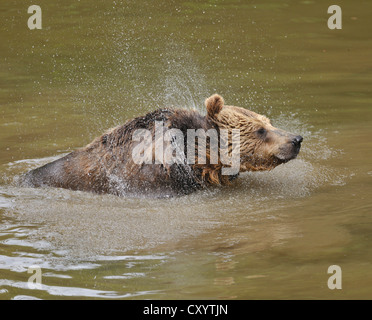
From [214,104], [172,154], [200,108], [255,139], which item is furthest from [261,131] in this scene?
[200,108]

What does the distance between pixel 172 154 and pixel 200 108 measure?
4708 millimetres

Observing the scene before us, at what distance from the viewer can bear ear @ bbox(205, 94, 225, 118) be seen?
8000 millimetres

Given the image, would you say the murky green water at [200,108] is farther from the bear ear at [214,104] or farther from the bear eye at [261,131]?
the bear ear at [214,104]

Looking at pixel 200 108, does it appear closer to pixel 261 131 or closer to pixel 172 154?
pixel 261 131

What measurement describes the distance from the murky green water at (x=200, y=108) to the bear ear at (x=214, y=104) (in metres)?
0.92

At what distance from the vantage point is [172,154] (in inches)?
311

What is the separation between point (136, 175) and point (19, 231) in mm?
1531

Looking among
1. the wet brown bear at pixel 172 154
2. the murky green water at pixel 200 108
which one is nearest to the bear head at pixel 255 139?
the wet brown bear at pixel 172 154

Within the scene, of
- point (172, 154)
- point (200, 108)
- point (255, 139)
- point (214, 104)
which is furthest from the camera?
point (200, 108)

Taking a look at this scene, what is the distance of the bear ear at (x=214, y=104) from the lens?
800cm

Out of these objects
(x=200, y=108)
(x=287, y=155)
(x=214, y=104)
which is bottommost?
(x=287, y=155)

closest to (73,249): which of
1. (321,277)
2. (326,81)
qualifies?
(321,277)

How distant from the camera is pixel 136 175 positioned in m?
8.00
